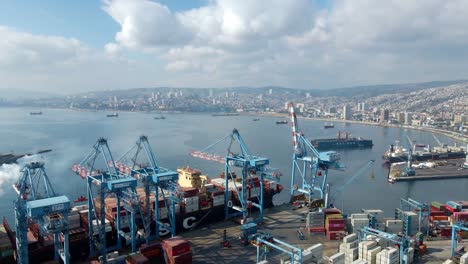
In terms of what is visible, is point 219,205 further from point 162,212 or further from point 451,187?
point 451,187

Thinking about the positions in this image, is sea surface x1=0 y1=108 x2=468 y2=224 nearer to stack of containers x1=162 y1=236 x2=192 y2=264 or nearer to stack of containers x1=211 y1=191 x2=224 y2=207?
stack of containers x1=211 y1=191 x2=224 y2=207

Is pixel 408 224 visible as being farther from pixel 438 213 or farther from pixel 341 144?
pixel 341 144

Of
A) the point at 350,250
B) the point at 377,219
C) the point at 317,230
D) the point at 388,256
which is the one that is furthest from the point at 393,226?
the point at 388,256

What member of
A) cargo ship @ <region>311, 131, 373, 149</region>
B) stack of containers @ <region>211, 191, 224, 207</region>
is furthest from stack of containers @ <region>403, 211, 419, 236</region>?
cargo ship @ <region>311, 131, 373, 149</region>

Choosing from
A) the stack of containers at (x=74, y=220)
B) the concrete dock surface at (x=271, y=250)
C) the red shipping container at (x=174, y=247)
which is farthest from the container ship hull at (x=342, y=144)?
the red shipping container at (x=174, y=247)

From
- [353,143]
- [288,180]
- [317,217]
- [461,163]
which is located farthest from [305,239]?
[353,143]

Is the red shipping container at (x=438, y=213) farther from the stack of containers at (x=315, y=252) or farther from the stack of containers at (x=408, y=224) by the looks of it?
the stack of containers at (x=315, y=252)
